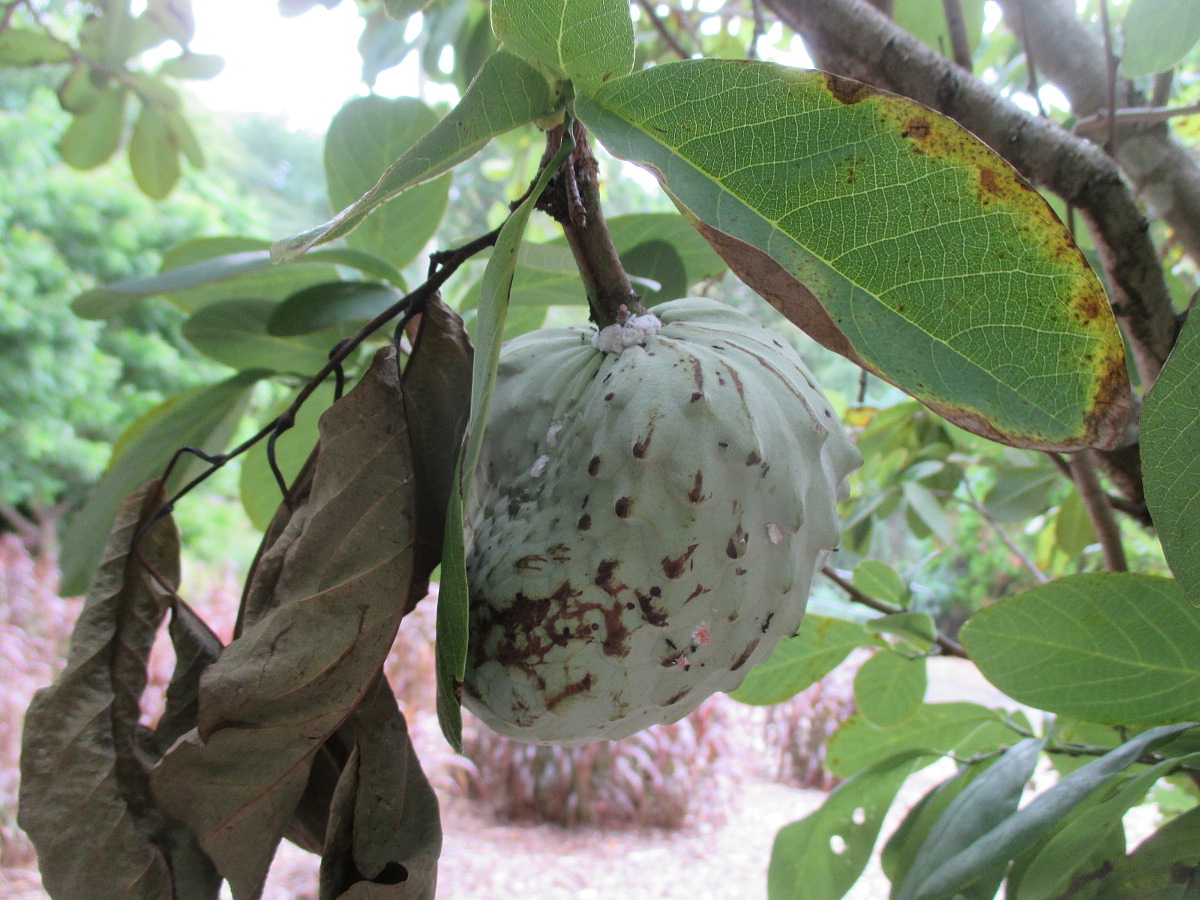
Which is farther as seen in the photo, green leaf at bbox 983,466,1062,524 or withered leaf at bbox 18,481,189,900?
green leaf at bbox 983,466,1062,524

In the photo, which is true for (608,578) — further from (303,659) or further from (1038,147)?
(1038,147)

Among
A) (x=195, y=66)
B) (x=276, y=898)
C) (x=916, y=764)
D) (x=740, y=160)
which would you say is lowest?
(x=276, y=898)

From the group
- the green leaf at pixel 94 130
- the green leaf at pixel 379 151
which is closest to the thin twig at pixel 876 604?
the green leaf at pixel 379 151

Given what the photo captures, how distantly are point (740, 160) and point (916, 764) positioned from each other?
2.33 ft

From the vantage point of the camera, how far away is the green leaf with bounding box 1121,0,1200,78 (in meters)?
0.59

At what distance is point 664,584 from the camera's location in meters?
0.44

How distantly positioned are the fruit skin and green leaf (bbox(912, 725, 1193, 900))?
21 centimetres

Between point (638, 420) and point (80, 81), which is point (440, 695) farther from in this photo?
point (80, 81)

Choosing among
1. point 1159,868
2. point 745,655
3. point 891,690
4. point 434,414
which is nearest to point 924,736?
point 891,690

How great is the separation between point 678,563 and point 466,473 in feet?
0.38

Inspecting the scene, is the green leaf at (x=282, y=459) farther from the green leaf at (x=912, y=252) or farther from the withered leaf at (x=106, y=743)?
the green leaf at (x=912, y=252)

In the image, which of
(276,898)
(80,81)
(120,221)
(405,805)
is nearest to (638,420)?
(405,805)

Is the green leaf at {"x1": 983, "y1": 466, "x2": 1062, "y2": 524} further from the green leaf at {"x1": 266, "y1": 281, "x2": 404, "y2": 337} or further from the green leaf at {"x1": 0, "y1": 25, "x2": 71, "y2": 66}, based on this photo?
the green leaf at {"x1": 0, "y1": 25, "x2": 71, "y2": 66}

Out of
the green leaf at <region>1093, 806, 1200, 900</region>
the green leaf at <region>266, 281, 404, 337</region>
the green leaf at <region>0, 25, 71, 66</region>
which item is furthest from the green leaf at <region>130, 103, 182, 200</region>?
the green leaf at <region>1093, 806, 1200, 900</region>
